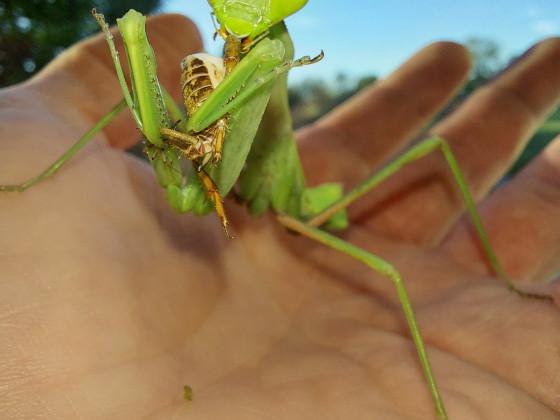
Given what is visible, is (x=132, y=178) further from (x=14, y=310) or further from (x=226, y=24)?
(x=226, y=24)

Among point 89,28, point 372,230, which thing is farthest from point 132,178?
point 372,230

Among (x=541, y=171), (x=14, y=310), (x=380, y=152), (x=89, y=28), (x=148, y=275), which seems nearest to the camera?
(x=14, y=310)

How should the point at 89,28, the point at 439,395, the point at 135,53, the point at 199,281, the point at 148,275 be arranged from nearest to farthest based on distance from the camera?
1. the point at 135,53
2. the point at 439,395
3. the point at 148,275
4. the point at 199,281
5. the point at 89,28

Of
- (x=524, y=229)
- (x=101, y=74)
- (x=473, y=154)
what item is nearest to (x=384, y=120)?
(x=473, y=154)

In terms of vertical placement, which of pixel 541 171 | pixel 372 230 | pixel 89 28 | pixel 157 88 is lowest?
pixel 372 230

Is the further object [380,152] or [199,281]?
[380,152]

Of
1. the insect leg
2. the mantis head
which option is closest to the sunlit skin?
the insect leg

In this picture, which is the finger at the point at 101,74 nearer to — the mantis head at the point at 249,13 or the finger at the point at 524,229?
the mantis head at the point at 249,13

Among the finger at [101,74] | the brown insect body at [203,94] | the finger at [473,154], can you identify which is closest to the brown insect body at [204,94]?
the brown insect body at [203,94]
